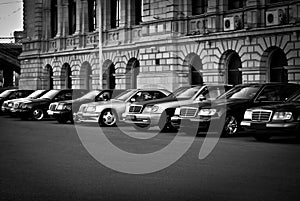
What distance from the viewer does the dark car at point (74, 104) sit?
2612 centimetres

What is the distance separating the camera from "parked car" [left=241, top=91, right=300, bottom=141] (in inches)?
624

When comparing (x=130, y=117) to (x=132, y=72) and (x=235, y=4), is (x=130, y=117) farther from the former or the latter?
(x=132, y=72)

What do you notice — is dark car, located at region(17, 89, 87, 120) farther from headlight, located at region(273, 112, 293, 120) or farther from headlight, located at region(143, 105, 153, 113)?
headlight, located at region(273, 112, 293, 120)

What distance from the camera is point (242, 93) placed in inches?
759

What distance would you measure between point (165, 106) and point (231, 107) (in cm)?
282

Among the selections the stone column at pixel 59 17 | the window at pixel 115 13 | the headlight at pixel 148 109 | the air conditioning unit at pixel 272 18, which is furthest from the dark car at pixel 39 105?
the stone column at pixel 59 17

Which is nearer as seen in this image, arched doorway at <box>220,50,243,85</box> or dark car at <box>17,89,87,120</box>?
dark car at <box>17,89,87,120</box>

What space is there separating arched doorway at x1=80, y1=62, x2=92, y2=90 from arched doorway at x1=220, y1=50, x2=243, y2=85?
15.5 metres

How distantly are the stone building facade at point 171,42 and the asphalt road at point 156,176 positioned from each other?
1690cm

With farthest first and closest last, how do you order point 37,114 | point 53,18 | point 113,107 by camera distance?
1. point 53,18
2. point 37,114
3. point 113,107

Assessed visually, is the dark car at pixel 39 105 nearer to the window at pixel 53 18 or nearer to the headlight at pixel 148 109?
the headlight at pixel 148 109

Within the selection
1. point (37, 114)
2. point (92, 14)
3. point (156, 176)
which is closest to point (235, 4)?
point (37, 114)

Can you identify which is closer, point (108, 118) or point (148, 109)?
point (148, 109)

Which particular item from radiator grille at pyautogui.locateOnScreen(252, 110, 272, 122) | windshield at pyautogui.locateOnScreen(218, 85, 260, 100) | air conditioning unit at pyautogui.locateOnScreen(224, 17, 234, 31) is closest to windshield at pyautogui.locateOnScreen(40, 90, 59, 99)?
air conditioning unit at pyautogui.locateOnScreen(224, 17, 234, 31)
